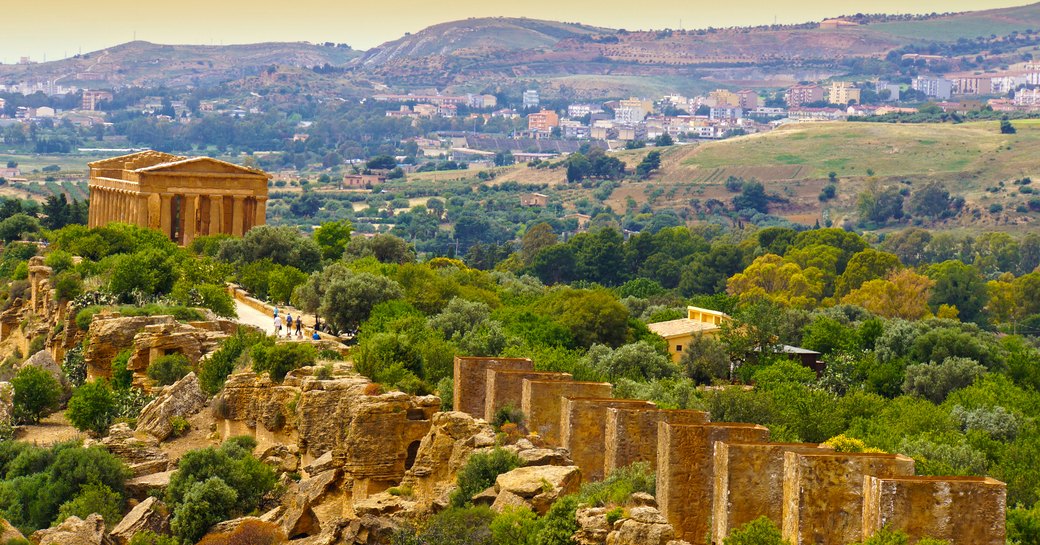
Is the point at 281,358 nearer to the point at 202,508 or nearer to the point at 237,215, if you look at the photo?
the point at 202,508

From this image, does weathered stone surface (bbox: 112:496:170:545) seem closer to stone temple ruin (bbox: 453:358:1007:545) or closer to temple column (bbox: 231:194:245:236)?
stone temple ruin (bbox: 453:358:1007:545)

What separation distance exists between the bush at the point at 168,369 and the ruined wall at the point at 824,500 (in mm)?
27220

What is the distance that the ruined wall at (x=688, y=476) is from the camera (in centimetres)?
3114

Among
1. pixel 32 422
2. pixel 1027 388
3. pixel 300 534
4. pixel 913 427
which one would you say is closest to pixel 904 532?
pixel 300 534

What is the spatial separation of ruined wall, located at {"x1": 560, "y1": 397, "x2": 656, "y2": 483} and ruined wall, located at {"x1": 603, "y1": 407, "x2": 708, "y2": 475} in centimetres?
116

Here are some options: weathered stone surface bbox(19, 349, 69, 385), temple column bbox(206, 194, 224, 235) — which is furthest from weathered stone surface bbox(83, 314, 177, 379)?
temple column bbox(206, 194, 224, 235)

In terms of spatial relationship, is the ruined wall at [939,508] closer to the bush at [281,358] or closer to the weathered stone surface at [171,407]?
the bush at [281,358]

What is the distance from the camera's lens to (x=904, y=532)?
2659 centimetres

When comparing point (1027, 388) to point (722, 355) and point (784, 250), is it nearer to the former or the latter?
point (722, 355)

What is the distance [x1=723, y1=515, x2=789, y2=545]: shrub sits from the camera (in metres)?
27.4

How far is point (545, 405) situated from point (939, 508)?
1217 centimetres

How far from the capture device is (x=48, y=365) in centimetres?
5953

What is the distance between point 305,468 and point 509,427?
679 cm

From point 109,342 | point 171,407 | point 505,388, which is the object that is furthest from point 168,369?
point 505,388
